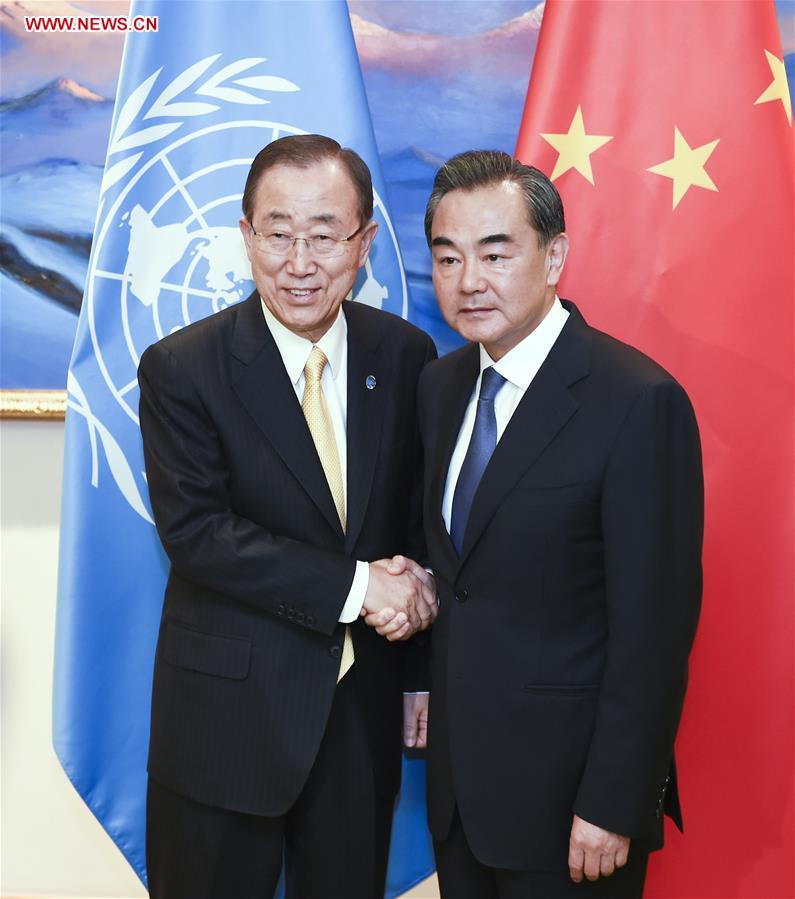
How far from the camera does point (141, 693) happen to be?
2041mm

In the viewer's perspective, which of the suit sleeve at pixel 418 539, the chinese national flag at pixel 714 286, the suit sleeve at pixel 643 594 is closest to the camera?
the suit sleeve at pixel 643 594

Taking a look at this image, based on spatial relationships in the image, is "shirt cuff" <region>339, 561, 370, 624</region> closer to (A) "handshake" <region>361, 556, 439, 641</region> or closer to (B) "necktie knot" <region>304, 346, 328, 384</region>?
(A) "handshake" <region>361, 556, 439, 641</region>

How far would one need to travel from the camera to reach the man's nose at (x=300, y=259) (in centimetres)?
158

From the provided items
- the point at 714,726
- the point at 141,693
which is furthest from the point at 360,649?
the point at 714,726

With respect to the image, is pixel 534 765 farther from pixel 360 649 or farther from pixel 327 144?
pixel 327 144

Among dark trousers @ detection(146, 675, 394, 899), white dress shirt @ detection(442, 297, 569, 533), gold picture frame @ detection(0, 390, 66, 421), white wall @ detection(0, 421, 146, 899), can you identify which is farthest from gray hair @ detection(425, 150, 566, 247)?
white wall @ detection(0, 421, 146, 899)

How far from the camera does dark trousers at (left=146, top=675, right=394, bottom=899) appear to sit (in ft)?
5.39

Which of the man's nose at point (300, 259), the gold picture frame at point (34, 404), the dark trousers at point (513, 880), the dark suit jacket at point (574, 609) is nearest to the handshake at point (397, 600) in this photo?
the dark suit jacket at point (574, 609)

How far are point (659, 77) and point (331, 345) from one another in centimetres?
88

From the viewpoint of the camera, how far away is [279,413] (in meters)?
1.59

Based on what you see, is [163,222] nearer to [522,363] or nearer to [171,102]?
[171,102]

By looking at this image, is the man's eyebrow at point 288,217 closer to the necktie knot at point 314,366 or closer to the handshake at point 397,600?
the necktie knot at point 314,366

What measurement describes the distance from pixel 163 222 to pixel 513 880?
4.60ft

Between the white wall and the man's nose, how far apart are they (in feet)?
3.32
